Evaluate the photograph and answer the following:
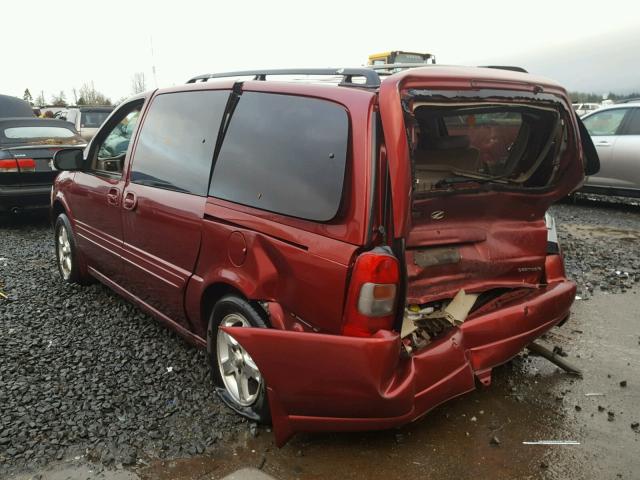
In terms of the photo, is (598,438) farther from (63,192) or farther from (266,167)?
(63,192)

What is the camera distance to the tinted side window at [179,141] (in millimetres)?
3318

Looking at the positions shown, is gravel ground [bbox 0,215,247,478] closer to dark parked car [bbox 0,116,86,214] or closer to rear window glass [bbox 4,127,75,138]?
dark parked car [bbox 0,116,86,214]

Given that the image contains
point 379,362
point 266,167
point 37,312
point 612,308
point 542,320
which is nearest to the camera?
point 379,362

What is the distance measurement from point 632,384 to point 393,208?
→ 2229mm

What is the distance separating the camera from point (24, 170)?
294 inches

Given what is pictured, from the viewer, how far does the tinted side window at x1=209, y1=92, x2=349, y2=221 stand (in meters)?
2.60

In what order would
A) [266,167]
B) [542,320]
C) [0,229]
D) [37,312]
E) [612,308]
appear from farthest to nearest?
[0,229] → [612,308] → [37,312] → [542,320] → [266,167]

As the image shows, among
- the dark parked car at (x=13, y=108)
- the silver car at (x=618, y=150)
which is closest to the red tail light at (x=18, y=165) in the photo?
the dark parked car at (x=13, y=108)

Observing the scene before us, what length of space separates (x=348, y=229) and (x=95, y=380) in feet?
6.46

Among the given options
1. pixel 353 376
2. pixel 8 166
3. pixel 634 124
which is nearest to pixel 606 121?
pixel 634 124

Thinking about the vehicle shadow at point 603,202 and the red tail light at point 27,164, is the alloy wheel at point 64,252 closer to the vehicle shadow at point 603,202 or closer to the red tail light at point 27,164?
the red tail light at point 27,164

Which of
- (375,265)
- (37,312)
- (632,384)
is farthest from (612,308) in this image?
(37,312)

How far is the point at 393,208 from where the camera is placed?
2420 millimetres

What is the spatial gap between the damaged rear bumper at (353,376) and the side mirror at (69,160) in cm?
276
